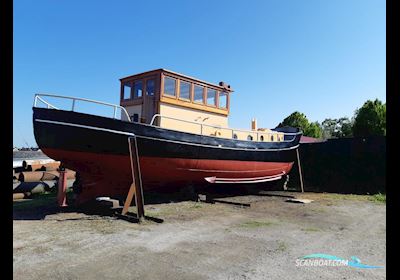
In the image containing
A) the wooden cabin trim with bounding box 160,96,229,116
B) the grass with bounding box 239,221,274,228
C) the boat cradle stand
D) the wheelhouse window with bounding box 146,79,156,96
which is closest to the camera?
the grass with bounding box 239,221,274,228

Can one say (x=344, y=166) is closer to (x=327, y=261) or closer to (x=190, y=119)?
(x=190, y=119)

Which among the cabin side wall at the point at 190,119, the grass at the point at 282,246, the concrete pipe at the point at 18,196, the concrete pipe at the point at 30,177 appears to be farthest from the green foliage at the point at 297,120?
the grass at the point at 282,246

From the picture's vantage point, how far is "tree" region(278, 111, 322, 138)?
4456cm

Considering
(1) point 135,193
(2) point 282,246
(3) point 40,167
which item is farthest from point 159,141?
(3) point 40,167

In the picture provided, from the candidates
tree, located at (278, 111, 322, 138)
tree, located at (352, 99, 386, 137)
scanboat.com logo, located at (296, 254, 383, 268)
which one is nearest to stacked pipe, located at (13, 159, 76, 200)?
scanboat.com logo, located at (296, 254, 383, 268)

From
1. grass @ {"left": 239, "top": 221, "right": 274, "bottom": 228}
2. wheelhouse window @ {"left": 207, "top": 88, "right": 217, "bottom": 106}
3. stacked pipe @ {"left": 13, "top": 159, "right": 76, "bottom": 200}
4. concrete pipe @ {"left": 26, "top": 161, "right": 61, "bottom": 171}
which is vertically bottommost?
grass @ {"left": 239, "top": 221, "right": 274, "bottom": 228}

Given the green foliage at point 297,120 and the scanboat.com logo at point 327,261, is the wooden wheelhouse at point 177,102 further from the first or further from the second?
the green foliage at point 297,120

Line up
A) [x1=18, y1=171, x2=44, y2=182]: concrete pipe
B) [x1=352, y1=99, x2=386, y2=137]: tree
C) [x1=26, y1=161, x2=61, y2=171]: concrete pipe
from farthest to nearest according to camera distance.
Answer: [x1=352, y1=99, x2=386, y2=137]: tree, [x1=26, y1=161, x2=61, y2=171]: concrete pipe, [x1=18, y1=171, x2=44, y2=182]: concrete pipe

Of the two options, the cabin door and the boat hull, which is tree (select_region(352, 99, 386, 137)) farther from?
the cabin door

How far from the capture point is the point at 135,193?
6.90 metres

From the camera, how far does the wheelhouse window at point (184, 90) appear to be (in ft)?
33.0

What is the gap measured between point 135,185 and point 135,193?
0.61ft

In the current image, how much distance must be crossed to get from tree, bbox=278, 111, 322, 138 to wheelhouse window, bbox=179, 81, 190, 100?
36558 millimetres
